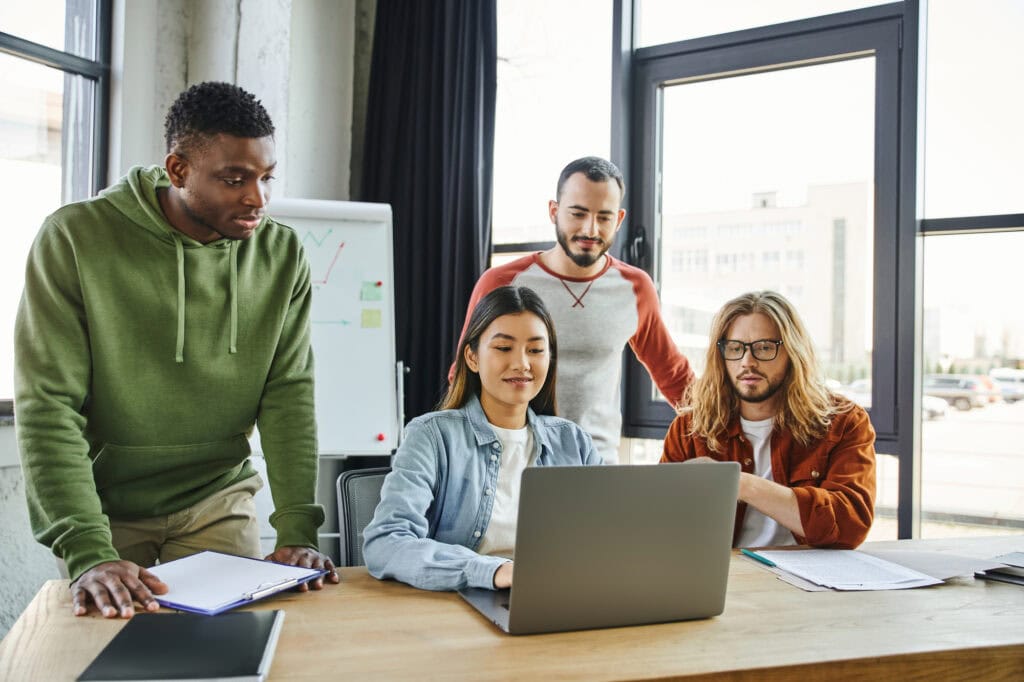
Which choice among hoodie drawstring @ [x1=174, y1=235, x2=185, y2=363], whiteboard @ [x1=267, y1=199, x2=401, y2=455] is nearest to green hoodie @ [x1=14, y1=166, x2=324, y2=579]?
hoodie drawstring @ [x1=174, y1=235, x2=185, y2=363]

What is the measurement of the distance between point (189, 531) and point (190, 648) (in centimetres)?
70

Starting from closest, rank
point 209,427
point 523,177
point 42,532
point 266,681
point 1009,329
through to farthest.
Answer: point 266,681 → point 42,532 → point 209,427 → point 1009,329 → point 523,177

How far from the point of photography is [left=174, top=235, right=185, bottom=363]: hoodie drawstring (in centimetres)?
163

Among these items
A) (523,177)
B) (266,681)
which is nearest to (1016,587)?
(266,681)

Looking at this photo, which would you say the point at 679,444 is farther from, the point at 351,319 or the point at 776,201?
the point at 351,319

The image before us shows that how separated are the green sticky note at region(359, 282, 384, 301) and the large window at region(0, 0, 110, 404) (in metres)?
1.10

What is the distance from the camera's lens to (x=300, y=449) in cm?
169

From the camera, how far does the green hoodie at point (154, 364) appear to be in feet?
4.89

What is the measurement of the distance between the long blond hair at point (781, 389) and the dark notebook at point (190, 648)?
3.76ft

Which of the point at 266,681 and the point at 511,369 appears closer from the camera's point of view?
the point at 266,681

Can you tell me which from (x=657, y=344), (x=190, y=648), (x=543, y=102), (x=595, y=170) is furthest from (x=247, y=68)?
(x=190, y=648)

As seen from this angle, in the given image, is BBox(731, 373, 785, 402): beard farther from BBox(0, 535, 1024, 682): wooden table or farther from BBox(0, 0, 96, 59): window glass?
BBox(0, 0, 96, 59): window glass

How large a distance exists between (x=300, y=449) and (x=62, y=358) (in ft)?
1.48

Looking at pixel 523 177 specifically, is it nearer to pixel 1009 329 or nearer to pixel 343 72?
pixel 343 72
